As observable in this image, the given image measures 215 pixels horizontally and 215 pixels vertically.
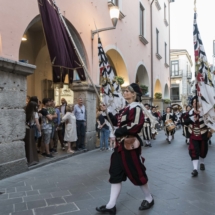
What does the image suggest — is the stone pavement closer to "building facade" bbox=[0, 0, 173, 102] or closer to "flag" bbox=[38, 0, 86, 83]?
"flag" bbox=[38, 0, 86, 83]

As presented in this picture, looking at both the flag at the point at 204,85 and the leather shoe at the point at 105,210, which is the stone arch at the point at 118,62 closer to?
the flag at the point at 204,85

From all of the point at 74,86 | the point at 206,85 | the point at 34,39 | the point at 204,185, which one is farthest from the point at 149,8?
the point at 204,185

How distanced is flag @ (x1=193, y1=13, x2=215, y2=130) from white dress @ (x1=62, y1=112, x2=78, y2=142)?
4097mm

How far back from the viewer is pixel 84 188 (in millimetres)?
4996

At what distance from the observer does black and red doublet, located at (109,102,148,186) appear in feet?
12.3

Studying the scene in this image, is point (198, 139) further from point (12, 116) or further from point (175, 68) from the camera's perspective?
point (175, 68)

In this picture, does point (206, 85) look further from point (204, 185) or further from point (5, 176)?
point (5, 176)

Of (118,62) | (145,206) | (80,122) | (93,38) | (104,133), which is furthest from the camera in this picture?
(118,62)

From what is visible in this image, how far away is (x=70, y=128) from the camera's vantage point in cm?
861

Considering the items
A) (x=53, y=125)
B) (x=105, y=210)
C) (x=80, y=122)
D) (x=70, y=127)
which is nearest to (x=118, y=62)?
(x=80, y=122)

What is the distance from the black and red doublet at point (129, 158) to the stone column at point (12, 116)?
2934mm

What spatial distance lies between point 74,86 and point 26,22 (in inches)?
123

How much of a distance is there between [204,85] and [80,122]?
4.51 m

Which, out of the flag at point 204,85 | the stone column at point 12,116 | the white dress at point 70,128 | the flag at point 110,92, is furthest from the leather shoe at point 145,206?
the white dress at point 70,128
